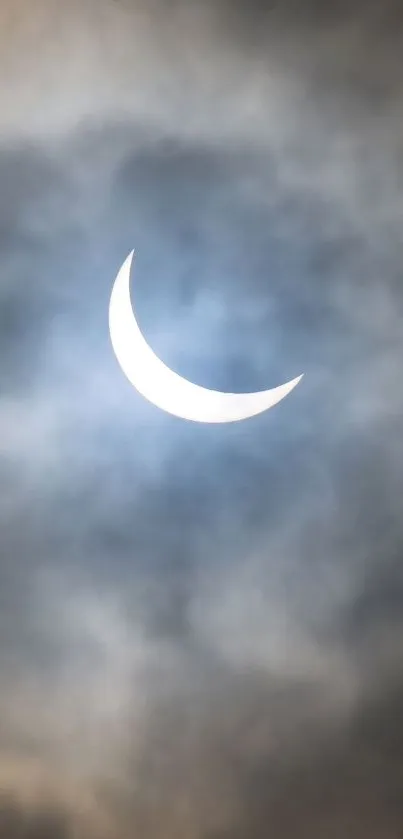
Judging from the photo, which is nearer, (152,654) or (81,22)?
(152,654)

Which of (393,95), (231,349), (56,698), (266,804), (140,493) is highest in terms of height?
(393,95)

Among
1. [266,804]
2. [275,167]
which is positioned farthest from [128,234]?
[266,804]

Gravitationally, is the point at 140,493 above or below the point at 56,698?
above

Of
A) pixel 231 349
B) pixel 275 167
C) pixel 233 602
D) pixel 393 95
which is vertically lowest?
pixel 233 602

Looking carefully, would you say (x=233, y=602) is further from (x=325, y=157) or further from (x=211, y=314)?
(x=325, y=157)

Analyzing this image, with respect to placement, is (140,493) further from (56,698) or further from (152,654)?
(56,698)

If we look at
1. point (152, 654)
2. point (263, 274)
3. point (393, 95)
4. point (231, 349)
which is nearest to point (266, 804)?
point (152, 654)
